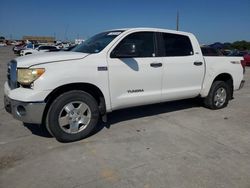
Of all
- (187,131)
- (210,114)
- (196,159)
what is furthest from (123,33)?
(210,114)

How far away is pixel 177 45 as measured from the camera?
5.23 m

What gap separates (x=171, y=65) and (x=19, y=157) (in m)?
3.15

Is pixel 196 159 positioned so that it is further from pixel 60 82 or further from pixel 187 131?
pixel 60 82

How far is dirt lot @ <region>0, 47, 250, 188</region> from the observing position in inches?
117

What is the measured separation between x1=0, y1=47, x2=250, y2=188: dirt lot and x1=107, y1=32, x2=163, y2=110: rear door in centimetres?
59

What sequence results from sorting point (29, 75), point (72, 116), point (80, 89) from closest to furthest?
point (29, 75), point (72, 116), point (80, 89)

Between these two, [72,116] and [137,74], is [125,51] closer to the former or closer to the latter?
[137,74]

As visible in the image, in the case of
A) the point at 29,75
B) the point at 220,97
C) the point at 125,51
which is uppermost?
the point at 125,51

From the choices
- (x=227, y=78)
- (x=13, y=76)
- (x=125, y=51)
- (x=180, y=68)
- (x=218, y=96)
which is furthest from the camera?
(x=227, y=78)

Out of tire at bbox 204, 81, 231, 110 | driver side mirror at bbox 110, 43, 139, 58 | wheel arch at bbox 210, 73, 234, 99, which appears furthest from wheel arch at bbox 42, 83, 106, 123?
wheel arch at bbox 210, 73, 234, 99

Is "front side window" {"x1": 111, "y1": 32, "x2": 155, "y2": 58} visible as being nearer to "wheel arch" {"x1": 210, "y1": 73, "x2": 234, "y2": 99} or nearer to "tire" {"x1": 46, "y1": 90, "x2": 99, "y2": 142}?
"tire" {"x1": 46, "y1": 90, "x2": 99, "y2": 142}

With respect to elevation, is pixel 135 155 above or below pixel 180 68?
below

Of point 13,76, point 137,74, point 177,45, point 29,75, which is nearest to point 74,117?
point 29,75

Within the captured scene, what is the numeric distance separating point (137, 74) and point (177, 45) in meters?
1.30
